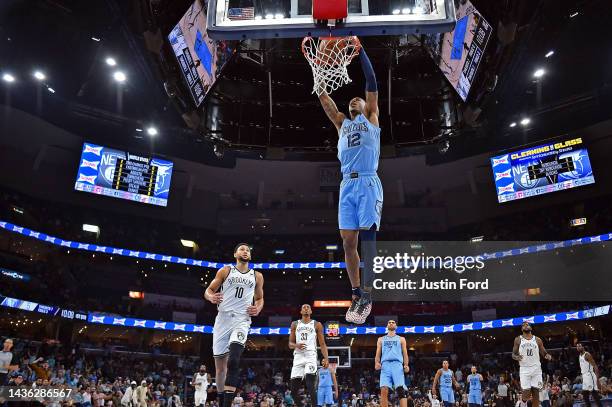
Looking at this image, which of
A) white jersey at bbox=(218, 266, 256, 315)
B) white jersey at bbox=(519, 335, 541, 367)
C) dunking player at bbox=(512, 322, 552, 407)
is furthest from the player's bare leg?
white jersey at bbox=(218, 266, 256, 315)

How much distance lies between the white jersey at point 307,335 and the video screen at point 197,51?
30.9ft

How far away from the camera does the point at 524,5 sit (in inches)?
531

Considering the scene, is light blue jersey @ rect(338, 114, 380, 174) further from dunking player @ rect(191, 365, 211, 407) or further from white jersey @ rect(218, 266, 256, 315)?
dunking player @ rect(191, 365, 211, 407)

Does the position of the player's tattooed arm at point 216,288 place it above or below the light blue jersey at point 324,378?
above

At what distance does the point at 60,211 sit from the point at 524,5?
2499 cm

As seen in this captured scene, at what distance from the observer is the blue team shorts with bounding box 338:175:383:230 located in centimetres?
551

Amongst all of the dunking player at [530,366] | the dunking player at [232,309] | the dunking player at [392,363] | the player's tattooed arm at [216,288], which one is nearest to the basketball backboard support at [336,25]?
the dunking player at [232,309]

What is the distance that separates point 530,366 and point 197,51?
12.2m

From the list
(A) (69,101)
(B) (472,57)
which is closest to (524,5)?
(B) (472,57)

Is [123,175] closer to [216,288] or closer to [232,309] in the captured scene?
[216,288]

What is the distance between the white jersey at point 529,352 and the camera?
32.3 feet

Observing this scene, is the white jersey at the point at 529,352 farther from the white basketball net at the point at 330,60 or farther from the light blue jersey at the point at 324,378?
the white basketball net at the point at 330,60

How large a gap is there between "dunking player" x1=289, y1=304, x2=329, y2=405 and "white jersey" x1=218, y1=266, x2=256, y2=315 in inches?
80.7

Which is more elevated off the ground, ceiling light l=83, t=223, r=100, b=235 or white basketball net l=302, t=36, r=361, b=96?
ceiling light l=83, t=223, r=100, b=235
